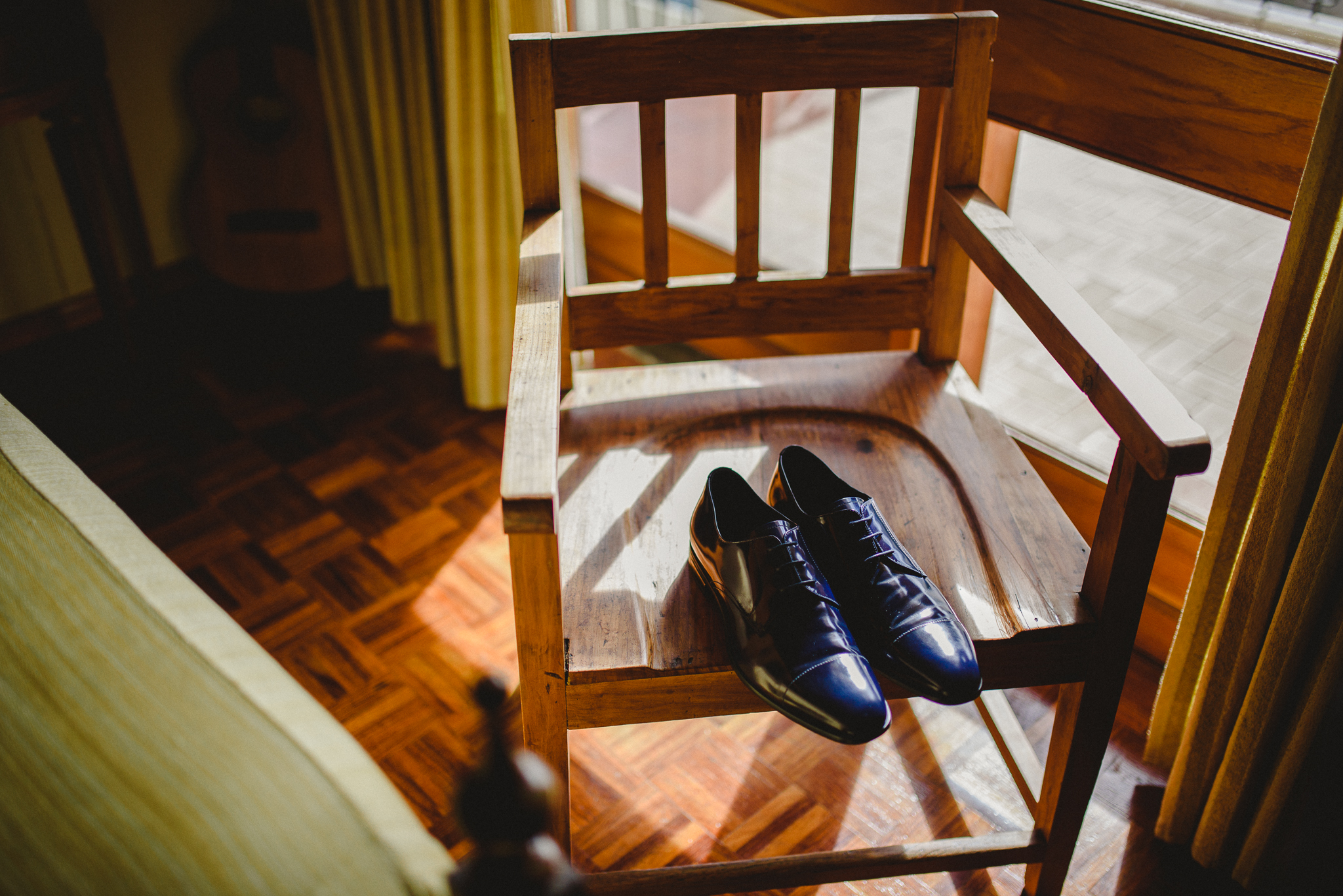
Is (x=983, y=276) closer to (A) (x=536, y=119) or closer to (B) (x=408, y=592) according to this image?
(A) (x=536, y=119)

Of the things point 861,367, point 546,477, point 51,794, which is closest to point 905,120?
point 861,367

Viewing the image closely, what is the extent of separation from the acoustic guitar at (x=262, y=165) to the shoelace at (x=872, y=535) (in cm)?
153

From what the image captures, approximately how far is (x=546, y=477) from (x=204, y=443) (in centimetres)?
146

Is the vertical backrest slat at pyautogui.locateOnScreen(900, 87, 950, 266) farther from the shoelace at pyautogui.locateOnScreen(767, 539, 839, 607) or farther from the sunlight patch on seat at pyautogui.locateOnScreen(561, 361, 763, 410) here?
the shoelace at pyautogui.locateOnScreen(767, 539, 839, 607)

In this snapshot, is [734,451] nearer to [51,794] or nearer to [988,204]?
[988,204]

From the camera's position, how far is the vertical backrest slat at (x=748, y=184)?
46.3 inches

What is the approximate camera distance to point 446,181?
2.04 m

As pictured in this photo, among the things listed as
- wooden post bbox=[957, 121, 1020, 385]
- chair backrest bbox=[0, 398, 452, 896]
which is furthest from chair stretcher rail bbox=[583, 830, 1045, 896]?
wooden post bbox=[957, 121, 1020, 385]

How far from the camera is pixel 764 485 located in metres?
1.12

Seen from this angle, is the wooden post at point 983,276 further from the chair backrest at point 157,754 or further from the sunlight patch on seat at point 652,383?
the chair backrest at point 157,754

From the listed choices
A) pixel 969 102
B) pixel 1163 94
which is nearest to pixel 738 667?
pixel 969 102

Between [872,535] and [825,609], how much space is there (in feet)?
0.33

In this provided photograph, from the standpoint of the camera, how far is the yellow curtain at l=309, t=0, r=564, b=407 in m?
1.79

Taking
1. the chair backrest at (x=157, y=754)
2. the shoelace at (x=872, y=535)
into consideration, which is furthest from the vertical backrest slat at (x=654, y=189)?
the chair backrest at (x=157, y=754)
